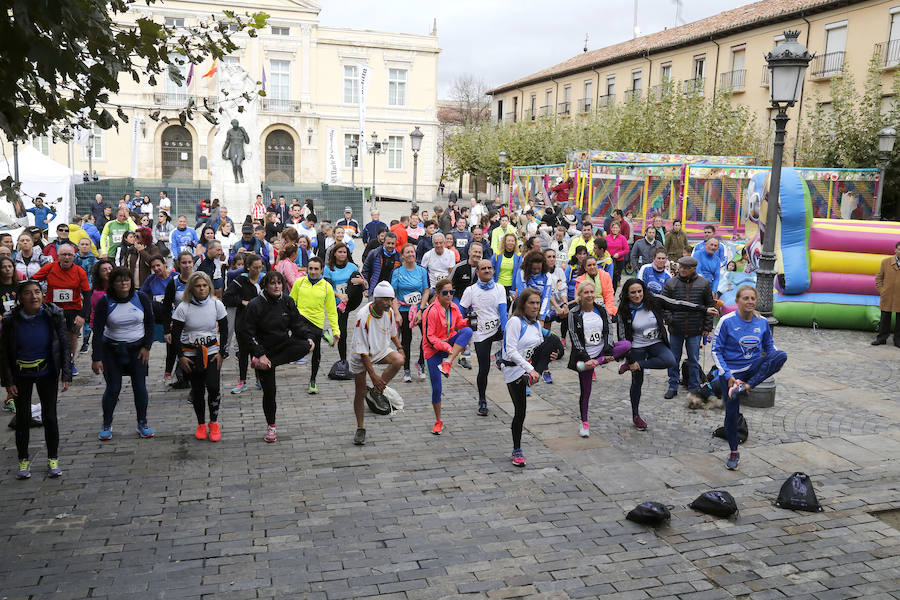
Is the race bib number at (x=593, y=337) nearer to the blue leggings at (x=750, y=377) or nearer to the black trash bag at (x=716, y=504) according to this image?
the blue leggings at (x=750, y=377)

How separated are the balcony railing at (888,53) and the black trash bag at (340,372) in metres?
25.1

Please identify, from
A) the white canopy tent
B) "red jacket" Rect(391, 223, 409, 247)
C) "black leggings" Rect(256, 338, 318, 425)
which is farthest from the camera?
the white canopy tent

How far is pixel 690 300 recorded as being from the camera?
9.02m

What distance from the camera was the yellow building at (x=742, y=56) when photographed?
28.5 m

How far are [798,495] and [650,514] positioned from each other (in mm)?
1381

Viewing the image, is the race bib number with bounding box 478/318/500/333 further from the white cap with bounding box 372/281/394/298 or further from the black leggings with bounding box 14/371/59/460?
the black leggings with bounding box 14/371/59/460

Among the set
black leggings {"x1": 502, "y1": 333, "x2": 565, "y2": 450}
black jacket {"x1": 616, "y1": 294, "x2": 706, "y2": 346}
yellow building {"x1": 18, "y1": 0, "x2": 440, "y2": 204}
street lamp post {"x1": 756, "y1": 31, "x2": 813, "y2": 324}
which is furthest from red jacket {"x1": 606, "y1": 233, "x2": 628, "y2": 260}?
yellow building {"x1": 18, "y1": 0, "x2": 440, "y2": 204}

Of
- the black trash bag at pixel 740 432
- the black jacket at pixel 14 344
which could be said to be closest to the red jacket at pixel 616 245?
the black trash bag at pixel 740 432

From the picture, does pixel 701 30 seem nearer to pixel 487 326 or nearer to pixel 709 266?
pixel 709 266

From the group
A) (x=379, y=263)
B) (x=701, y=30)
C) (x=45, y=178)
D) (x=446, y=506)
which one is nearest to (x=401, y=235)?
(x=379, y=263)

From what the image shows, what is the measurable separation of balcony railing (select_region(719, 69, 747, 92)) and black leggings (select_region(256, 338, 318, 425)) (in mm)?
31585

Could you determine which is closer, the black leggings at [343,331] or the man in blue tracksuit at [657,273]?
the man in blue tracksuit at [657,273]

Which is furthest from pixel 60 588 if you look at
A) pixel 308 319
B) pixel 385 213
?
pixel 385 213

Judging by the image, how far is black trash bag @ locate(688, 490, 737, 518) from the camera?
6035mm
